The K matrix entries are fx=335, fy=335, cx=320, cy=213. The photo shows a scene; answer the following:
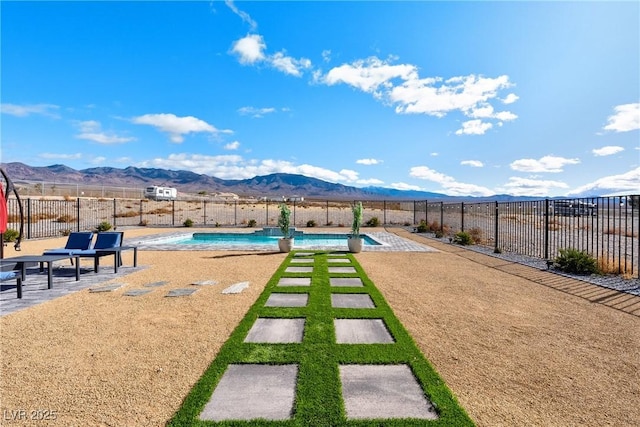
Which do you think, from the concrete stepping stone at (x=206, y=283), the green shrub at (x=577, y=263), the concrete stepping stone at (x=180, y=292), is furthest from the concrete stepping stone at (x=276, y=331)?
the green shrub at (x=577, y=263)

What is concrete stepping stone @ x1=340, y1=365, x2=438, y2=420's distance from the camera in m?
2.37

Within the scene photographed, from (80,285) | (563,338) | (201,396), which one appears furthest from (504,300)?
(80,285)

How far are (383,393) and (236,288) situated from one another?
390 cm

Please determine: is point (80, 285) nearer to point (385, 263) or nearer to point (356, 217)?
point (385, 263)

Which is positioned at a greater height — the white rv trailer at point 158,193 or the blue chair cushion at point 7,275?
the white rv trailer at point 158,193

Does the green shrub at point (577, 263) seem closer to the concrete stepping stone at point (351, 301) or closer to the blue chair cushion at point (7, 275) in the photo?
the concrete stepping stone at point (351, 301)

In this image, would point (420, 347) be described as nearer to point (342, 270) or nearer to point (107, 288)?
point (342, 270)

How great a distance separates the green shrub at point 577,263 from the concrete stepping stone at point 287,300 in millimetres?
6280

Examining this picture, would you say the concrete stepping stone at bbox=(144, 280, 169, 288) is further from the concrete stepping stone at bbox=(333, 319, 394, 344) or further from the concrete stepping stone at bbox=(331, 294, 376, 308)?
the concrete stepping stone at bbox=(333, 319, 394, 344)

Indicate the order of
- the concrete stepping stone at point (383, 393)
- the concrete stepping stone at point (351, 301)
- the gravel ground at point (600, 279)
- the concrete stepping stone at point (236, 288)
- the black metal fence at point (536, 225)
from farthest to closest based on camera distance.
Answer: the black metal fence at point (536, 225) → the gravel ground at point (600, 279) → the concrete stepping stone at point (236, 288) → the concrete stepping stone at point (351, 301) → the concrete stepping stone at point (383, 393)

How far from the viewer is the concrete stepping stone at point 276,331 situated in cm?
367

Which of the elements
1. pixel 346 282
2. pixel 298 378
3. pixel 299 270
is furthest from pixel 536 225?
pixel 298 378

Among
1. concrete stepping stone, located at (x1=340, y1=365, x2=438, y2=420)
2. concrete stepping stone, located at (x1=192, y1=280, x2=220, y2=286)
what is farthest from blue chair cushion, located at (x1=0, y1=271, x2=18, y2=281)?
concrete stepping stone, located at (x1=340, y1=365, x2=438, y2=420)

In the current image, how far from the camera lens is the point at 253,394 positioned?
2594 millimetres
